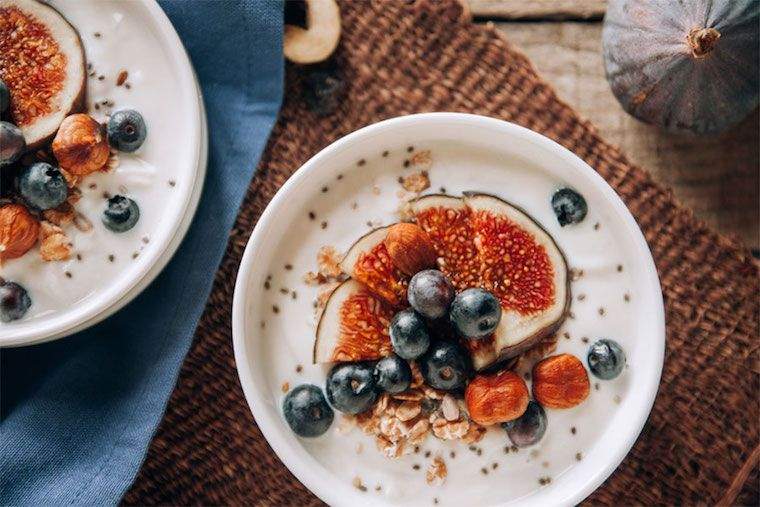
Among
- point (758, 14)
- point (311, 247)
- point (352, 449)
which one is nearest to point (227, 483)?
point (352, 449)

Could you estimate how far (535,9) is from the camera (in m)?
1.49

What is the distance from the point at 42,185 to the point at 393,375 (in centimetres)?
58

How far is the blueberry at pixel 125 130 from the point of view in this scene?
126 cm

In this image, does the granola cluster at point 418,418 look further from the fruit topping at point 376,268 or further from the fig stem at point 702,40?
the fig stem at point 702,40

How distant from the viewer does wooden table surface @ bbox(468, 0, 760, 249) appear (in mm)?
1476

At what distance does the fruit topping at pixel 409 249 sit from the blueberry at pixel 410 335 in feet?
0.24

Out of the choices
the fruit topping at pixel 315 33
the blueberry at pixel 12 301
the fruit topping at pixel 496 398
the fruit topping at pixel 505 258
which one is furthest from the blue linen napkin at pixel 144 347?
the fruit topping at pixel 496 398

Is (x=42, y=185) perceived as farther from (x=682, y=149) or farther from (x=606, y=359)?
(x=682, y=149)

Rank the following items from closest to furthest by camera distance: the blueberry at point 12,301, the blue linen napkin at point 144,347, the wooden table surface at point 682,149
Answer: the blueberry at point 12,301 < the blue linen napkin at point 144,347 < the wooden table surface at point 682,149

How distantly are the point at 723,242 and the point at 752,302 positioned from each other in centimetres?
11

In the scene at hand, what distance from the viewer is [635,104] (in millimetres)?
1367

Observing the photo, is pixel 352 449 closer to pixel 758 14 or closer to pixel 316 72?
pixel 316 72

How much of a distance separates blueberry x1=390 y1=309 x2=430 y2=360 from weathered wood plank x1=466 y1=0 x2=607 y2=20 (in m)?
0.62

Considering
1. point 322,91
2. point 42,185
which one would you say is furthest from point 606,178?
point 42,185
